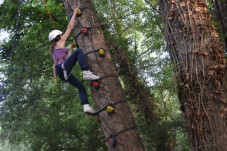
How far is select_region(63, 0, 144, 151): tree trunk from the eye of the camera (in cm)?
381

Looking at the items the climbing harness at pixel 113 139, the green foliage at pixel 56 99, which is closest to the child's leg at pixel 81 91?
the climbing harness at pixel 113 139

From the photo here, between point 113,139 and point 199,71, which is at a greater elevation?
point 199,71

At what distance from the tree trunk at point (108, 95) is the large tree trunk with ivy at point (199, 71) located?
0.84m

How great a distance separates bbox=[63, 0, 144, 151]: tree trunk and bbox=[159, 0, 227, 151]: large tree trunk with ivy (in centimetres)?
84

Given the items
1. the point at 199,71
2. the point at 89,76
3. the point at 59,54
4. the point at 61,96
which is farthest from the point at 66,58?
the point at 61,96

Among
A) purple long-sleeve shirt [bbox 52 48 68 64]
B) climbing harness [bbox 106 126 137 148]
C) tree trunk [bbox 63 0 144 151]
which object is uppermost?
purple long-sleeve shirt [bbox 52 48 68 64]

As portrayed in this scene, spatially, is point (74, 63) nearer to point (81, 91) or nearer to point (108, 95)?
point (81, 91)

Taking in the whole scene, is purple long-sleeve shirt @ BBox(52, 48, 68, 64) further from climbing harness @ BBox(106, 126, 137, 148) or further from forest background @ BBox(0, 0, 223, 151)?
forest background @ BBox(0, 0, 223, 151)

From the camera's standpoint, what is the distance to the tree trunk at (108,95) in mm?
3812

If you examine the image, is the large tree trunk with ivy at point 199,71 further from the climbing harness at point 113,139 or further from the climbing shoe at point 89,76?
the climbing shoe at point 89,76

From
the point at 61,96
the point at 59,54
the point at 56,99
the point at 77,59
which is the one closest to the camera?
the point at 77,59

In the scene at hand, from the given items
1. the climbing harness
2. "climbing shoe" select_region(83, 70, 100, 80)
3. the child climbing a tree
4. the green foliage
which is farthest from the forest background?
the climbing harness

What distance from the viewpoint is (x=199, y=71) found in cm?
325

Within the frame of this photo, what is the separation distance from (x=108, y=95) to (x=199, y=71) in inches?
48.7
